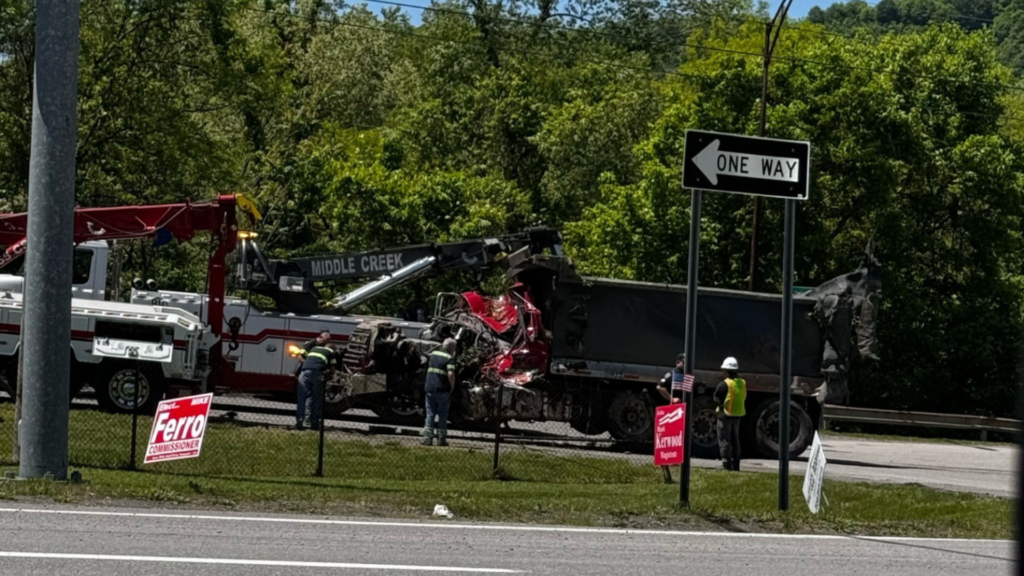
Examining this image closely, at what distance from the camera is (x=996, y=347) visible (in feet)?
137

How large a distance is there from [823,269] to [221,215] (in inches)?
873

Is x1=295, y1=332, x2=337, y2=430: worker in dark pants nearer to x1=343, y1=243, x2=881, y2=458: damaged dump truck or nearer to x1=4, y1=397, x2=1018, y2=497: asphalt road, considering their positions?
x1=4, y1=397, x2=1018, y2=497: asphalt road

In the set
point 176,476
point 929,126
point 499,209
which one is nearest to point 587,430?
point 176,476

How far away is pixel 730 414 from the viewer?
2005 cm

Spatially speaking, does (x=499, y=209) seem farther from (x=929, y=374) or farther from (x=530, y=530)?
(x=530, y=530)

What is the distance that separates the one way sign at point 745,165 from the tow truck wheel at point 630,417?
10244 millimetres

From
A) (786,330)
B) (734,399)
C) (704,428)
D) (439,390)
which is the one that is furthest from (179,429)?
(704,428)

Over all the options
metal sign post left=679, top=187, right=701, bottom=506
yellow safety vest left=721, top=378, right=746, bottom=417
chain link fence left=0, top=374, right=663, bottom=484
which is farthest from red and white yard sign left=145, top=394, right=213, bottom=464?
yellow safety vest left=721, top=378, right=746, bottom=417

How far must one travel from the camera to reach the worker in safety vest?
2111 cm

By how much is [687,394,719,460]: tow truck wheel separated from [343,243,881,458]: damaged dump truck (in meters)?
0.02

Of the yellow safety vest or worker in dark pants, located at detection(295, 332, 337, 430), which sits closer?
the yellow safety vest

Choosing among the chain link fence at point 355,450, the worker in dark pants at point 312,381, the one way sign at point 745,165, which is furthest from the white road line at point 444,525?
the worker in dark pants at point 312,381

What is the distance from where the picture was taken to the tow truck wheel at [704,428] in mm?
23219

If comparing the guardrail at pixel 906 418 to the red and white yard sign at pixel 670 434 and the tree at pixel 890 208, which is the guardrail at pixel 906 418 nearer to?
the tree at pixel 890 208
